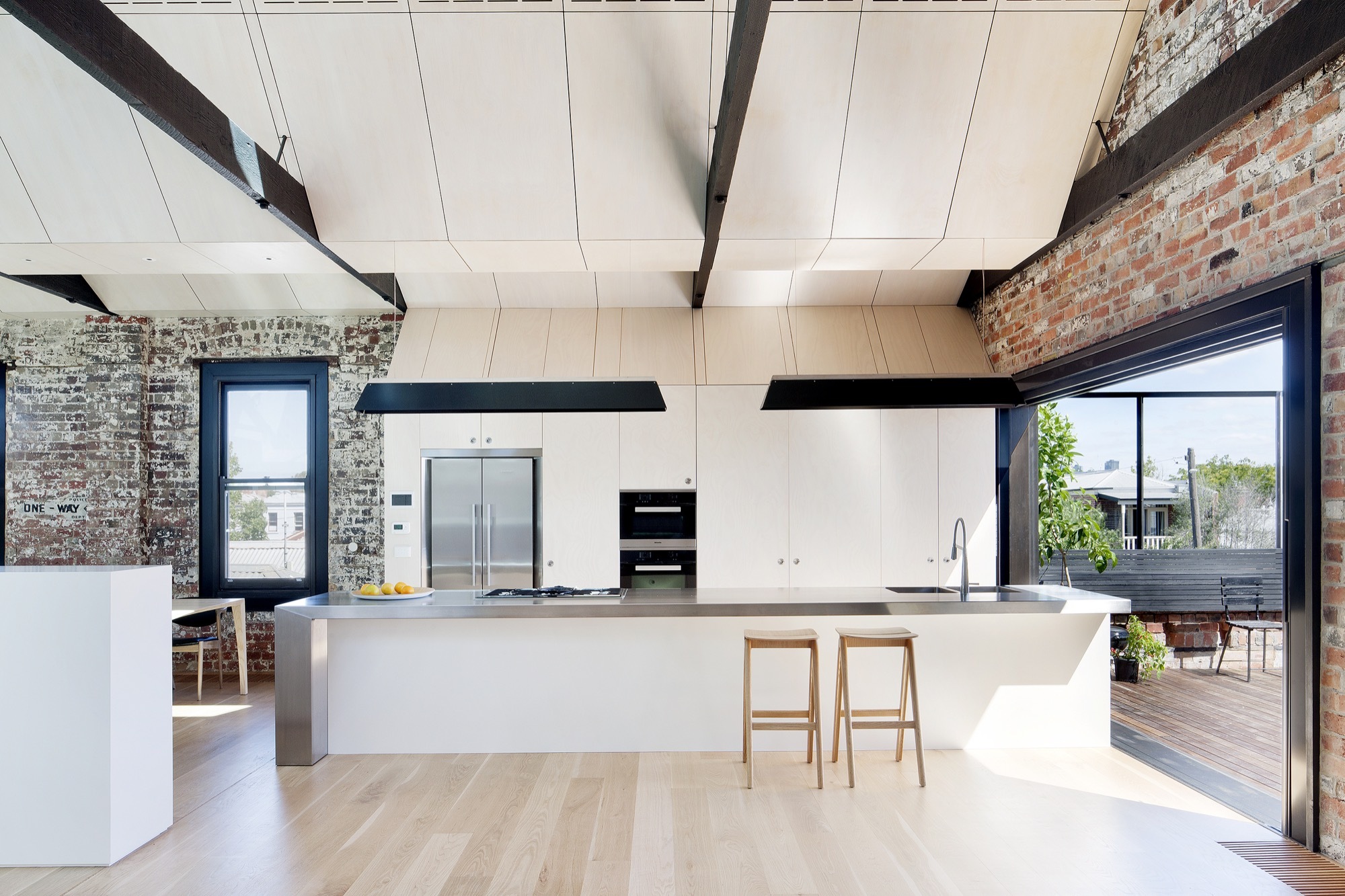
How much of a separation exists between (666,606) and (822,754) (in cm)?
123

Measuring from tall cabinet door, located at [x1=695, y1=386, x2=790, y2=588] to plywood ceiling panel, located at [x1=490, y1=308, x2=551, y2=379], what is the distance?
1.35 metres

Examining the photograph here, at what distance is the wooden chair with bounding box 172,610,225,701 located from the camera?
613cm

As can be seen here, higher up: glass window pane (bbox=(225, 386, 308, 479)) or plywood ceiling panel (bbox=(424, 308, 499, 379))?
plywood ceiling panel (bbox=(424, 308, 499, 379))

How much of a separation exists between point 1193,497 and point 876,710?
5.32 metres

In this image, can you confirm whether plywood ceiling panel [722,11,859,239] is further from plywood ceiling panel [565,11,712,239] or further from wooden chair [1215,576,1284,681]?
wooden chair [1215,576,1284,681]

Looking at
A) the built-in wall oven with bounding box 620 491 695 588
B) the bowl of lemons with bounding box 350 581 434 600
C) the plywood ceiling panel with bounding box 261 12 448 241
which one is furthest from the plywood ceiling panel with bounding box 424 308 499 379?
the bowl of lemons with bounding box 350 581 434 600

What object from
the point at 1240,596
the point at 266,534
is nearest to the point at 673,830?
the point at 266,534

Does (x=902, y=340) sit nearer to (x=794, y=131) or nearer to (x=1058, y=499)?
(x=1058, y=499)

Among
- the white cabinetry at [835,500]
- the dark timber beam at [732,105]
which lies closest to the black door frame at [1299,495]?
the dark timber beam at [732,105]

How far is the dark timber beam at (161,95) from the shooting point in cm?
276

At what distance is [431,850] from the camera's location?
3.31 meters

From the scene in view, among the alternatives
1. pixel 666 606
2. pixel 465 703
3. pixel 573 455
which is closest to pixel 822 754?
pixel 666 606

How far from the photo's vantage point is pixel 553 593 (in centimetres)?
482

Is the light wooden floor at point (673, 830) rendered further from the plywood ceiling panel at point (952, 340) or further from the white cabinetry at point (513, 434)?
the plywood ceiling panel at point (952, 340)
